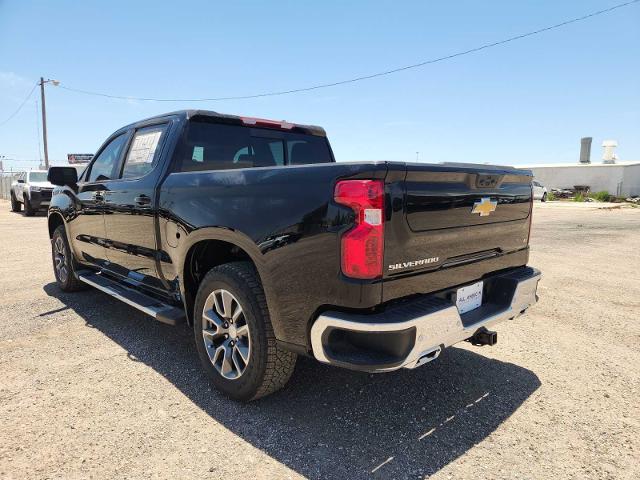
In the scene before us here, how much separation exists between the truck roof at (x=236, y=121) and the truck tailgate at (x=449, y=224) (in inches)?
78.0

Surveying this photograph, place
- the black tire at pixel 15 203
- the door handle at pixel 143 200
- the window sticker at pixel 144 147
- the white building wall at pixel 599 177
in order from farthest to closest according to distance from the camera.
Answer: the white building wall at pixel 599 177 → the black tire at pixel 15 203 → the window sticker at pixel 144 147 → the door handle at pixel 143 200

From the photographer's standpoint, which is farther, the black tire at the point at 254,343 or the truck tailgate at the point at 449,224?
the black tire at the point at 254,343

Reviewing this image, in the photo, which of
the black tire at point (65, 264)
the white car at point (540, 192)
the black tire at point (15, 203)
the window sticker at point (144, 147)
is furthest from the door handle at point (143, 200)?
the white car at point (540, 192)

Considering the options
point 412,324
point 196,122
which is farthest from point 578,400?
point 196,122

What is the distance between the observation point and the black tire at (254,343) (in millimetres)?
2559

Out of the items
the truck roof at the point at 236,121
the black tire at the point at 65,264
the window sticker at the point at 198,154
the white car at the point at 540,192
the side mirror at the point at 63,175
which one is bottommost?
the white car at the point at 540,192

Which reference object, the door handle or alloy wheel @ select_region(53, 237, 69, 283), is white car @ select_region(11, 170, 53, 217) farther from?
the door handle

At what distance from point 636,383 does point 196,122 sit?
392cm

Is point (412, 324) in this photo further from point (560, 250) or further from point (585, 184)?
point (585, 184)

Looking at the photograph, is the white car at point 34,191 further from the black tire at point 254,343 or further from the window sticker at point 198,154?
the black tire at point 254,343

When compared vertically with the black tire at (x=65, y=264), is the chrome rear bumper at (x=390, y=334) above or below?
above

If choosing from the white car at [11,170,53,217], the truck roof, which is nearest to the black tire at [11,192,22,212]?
the white car at [11,170,53,217]

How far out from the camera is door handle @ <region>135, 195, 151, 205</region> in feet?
11.4

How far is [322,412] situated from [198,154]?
220 cm
